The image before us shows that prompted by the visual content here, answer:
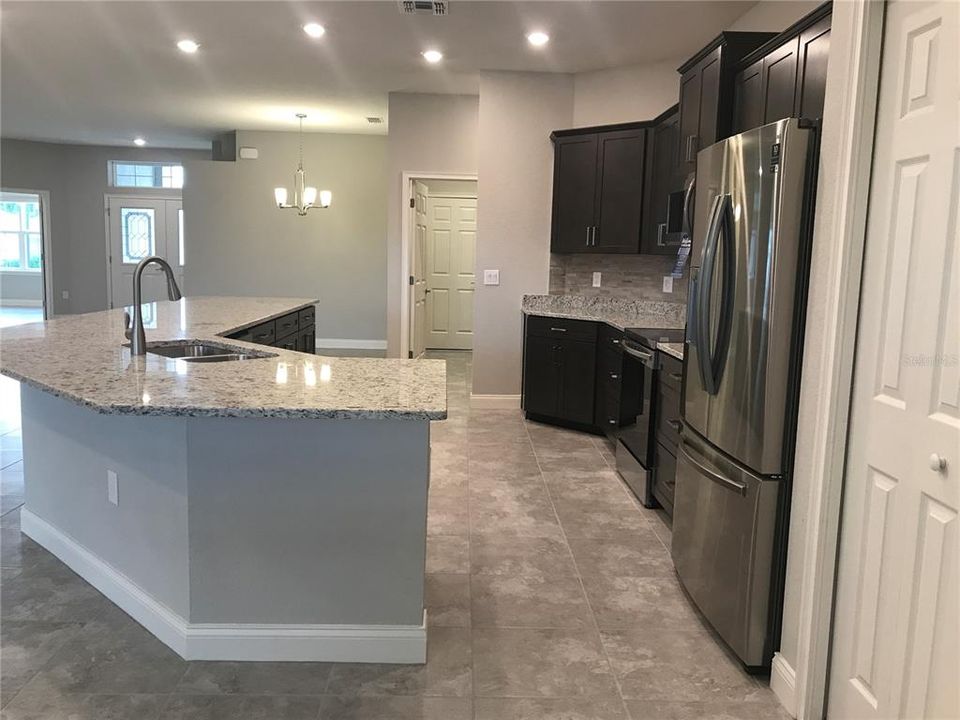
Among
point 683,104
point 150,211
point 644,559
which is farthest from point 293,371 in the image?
point 150,211

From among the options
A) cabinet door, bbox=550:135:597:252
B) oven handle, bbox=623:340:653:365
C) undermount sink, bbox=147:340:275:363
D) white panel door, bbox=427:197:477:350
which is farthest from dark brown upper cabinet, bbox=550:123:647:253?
white panel door, bbox=427:197:477:350

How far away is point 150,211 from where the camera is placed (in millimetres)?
11141

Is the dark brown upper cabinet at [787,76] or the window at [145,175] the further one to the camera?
the window at [145,175]

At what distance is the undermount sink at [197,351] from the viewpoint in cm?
336

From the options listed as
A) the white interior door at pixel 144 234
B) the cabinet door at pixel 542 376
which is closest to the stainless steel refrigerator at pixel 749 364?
the cabinet door at pixel 542 376

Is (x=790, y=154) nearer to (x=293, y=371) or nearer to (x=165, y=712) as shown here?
(x=293, y=371)

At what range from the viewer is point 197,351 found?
354cm

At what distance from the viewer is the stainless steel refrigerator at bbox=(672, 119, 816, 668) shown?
2.14 m

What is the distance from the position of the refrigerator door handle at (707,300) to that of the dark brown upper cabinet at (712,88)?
1.17 meters

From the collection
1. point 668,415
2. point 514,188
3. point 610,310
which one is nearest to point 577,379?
point 610,310

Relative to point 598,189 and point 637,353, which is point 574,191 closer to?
point 598,189

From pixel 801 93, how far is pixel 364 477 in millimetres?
2160

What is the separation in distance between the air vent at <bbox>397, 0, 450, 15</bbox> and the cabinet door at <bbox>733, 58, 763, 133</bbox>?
6.15 ft

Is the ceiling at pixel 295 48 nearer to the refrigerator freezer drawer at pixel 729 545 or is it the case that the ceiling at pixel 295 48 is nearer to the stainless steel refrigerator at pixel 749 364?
the stainless steel refrigerator at pixel 749 364
